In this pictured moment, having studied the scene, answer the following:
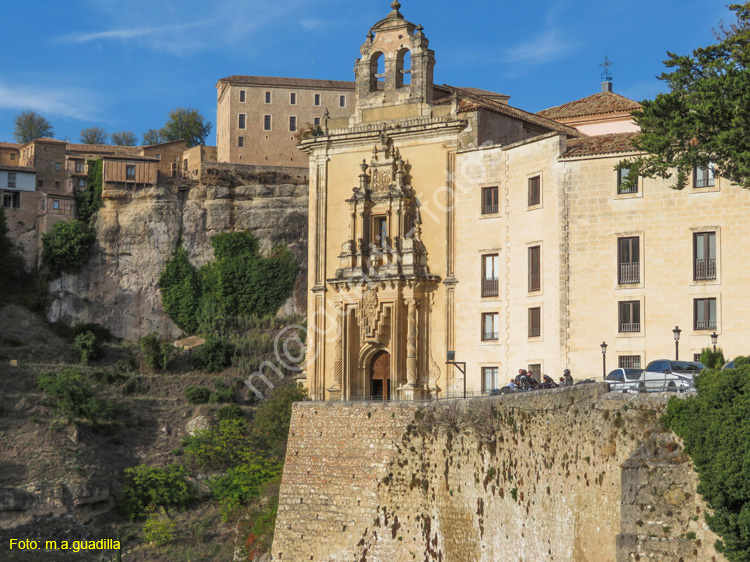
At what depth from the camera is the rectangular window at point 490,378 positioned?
42.3 m

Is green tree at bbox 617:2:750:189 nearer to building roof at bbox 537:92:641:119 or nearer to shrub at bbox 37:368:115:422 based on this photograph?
building roof at bbox 537:92:641:119

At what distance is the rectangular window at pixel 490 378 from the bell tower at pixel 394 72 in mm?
9870

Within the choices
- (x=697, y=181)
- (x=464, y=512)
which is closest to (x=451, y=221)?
(x=697, y=181)

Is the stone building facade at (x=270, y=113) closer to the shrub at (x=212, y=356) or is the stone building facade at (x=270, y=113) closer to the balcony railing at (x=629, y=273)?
the shrub at (x=212, y=356)

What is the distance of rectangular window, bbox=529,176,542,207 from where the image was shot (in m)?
40.7

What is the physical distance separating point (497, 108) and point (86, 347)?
34.0m

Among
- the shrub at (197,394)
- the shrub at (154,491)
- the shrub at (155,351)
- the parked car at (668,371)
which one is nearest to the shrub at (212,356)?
the shrub at (155,351)

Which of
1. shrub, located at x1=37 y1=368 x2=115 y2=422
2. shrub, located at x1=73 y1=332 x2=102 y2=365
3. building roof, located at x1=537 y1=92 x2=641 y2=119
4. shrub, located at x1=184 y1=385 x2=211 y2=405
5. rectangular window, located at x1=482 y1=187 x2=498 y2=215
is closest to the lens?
rectangular window, located at x1=482 y1=187 x2=498 y2=215

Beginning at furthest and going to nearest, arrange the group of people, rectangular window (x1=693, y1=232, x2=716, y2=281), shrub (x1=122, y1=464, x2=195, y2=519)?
shrub (x1=122, y1=464, x2=195, y2=519), rectangular window (x1=693, y1=232, x2=716, y2=281), the group of people

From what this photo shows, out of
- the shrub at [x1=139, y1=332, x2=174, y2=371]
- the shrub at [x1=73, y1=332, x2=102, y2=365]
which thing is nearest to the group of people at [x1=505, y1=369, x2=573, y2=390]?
the shrub at [x1=139, y1=332, x2=174, y2=371]

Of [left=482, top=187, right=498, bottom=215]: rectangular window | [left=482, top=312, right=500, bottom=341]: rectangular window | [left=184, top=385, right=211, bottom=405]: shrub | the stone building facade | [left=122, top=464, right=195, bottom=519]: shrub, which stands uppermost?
the stone building facade

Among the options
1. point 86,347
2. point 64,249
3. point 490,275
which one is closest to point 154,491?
point 86,347

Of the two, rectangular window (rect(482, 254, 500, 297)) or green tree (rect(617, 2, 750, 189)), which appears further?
rectangular window (rect(482, 254, 500, 297))

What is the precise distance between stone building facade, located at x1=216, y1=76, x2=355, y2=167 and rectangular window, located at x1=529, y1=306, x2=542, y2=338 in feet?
153
